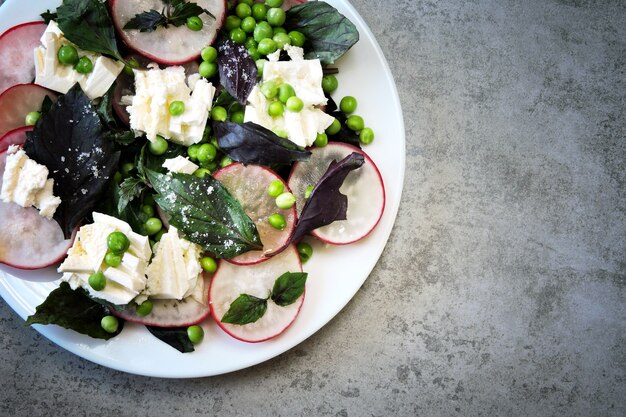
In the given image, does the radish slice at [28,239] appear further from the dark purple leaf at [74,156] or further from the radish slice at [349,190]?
the radish slice at [349,190]

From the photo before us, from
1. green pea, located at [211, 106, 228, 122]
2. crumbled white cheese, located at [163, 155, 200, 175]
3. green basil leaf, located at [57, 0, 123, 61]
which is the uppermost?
green basil leaf, located at [57, 0, 123, 61]

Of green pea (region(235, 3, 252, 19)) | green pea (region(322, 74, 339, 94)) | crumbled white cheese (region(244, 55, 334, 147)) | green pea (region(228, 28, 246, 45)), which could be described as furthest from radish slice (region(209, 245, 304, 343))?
green pea (region(235, 3, 252, 19))

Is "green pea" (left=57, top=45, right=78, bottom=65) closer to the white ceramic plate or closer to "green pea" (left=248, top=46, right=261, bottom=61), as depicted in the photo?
the white ceramic plate

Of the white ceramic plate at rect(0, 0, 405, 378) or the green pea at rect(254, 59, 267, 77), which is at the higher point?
the green pea at rect(254, 59, 267, 77)

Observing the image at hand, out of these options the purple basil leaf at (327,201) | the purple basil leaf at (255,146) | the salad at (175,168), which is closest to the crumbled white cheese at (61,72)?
the salad at (175,168)

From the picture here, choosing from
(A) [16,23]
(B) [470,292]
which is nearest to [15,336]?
(A) [16,23]

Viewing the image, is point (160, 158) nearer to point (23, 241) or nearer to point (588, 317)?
point (23, 241)
